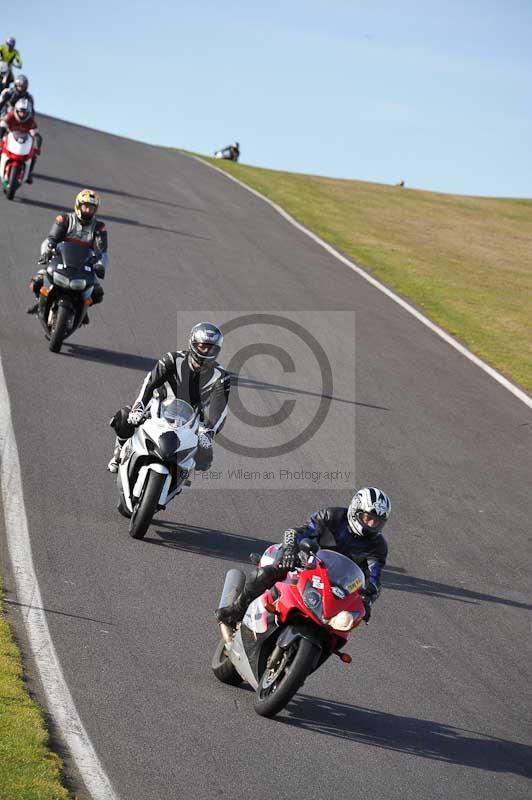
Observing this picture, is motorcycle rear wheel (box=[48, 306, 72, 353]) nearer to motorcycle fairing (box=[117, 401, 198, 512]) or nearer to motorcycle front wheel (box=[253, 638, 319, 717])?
motorcycle fairing (box=[117, 401, 198, 512])

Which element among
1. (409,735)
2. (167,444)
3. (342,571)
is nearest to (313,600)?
(342,571)

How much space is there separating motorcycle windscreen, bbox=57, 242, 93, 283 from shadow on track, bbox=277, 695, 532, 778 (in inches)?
366

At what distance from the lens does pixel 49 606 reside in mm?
8867

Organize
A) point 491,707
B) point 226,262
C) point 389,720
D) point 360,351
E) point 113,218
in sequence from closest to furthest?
point 389,720
point 491,707
point 360,351
point 226,262
point 113,218

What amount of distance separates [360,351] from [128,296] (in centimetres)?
421

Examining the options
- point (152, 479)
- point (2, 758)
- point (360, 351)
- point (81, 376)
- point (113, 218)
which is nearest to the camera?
point (2, 758)

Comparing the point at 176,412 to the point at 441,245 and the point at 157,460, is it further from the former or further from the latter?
the point at 441,245

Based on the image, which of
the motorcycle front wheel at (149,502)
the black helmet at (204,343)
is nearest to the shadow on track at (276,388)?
the black helmet at (204,343)

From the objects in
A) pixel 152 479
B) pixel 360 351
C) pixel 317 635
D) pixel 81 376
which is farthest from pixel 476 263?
pixel 317 635

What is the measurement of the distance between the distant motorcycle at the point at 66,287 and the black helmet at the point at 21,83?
40.9 ft

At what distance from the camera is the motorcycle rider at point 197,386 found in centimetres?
1116

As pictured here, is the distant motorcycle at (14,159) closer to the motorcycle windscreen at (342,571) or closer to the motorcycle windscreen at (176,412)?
the motorcycle windscreen at (176,412)

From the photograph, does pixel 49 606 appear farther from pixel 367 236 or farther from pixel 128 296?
pixel 367 236

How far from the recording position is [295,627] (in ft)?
25.3
